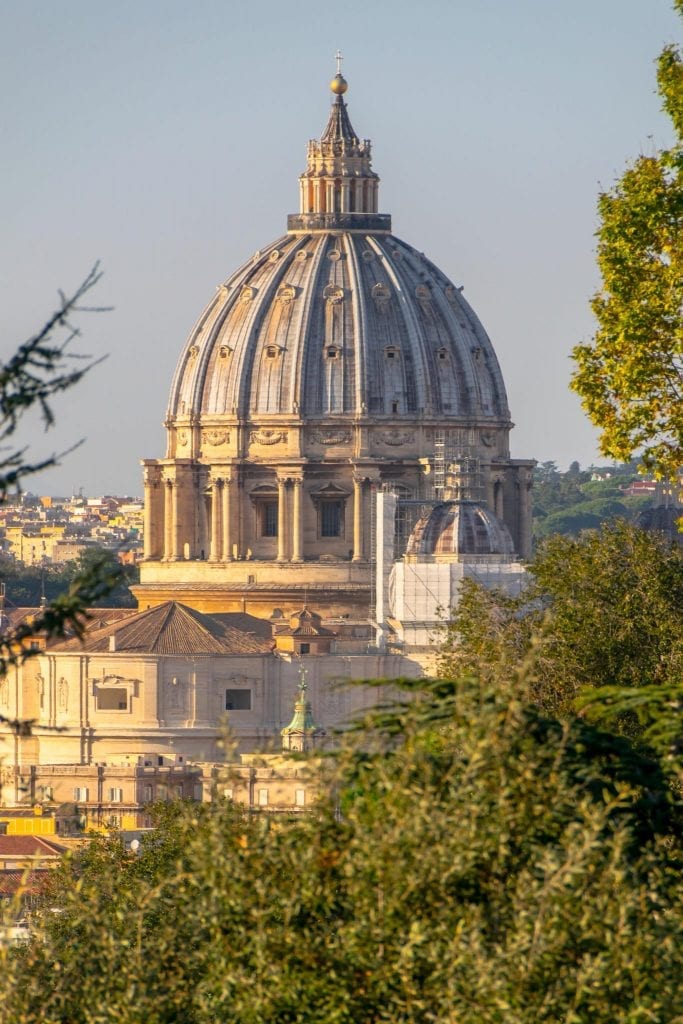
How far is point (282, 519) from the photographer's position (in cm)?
12169

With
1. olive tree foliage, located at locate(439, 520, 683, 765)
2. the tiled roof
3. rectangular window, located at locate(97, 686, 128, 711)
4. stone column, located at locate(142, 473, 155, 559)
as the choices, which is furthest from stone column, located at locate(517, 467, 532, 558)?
olive tree foliage, located at locate(439, 520, 683, 765)

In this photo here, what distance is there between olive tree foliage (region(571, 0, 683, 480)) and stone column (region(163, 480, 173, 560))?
9203 cm

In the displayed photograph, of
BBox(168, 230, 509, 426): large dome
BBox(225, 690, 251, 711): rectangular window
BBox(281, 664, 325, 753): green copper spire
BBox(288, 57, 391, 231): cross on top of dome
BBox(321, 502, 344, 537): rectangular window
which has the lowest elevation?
BBox(281, 664, 325, 753): green copper spire

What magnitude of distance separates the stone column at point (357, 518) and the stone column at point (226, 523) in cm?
431

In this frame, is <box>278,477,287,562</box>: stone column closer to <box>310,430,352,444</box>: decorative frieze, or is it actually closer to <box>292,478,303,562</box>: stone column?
<box>292,478,303,562</box>: stone column

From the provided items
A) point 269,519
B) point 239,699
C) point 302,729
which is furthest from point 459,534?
point 269,519

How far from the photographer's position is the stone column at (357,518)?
4722 inches

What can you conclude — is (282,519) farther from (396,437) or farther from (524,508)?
(524,508)

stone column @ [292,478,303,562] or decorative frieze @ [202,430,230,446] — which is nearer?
stone column @ [292,478,303,562]

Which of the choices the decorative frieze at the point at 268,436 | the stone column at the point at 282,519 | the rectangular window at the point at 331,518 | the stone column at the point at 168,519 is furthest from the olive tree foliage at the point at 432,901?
the stone column at the point at 168,519

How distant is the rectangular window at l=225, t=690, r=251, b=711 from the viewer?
106312 millimetres

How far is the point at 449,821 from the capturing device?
1947cm

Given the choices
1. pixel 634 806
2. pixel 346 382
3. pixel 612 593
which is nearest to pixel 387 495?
pixel 346 382

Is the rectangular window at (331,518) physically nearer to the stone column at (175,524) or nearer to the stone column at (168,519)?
the stone column at (175,524)
